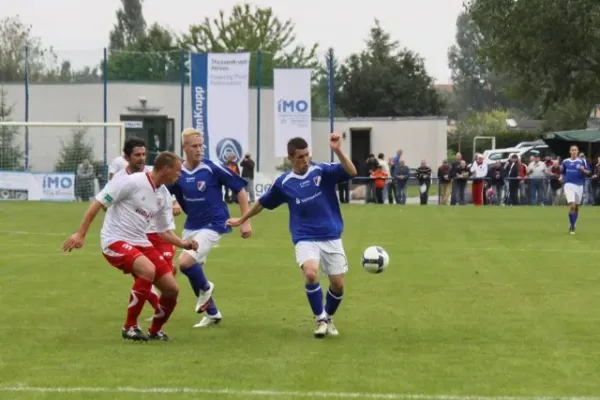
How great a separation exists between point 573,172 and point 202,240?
1549 cm

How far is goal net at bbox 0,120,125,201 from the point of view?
39.6 meters

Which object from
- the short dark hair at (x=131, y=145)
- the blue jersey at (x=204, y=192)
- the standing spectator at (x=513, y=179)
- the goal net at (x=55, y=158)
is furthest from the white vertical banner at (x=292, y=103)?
the short dark hair at (x=131, y=145)

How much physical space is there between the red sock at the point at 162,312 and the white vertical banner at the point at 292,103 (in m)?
30.3

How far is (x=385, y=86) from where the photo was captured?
76.6 m

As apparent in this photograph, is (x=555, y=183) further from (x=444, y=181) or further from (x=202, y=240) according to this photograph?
(x=202, y=240)

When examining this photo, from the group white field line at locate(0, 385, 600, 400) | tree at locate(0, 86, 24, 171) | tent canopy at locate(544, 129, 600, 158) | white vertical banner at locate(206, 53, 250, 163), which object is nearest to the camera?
white field line at locate(0, 385, 600, 400)

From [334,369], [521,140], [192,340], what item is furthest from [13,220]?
[521,140]

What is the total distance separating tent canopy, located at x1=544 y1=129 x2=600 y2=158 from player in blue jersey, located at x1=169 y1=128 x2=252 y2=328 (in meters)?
34.4

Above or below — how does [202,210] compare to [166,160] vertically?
below

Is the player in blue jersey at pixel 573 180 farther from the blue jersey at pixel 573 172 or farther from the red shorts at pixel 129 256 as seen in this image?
the red shorts at pixel 129 256

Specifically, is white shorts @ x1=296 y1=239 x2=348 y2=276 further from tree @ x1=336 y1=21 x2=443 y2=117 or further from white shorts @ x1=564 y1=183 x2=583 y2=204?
tree @ x1=336 y1=21 x2=443 y2=117

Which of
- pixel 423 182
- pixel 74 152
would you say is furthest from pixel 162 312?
pixel 74 152

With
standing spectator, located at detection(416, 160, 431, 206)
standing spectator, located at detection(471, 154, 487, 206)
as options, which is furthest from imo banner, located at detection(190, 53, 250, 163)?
standing spectator, located at detection(471, 154, 487, 206)

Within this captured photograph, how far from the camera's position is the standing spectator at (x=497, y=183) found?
39.1 meters
